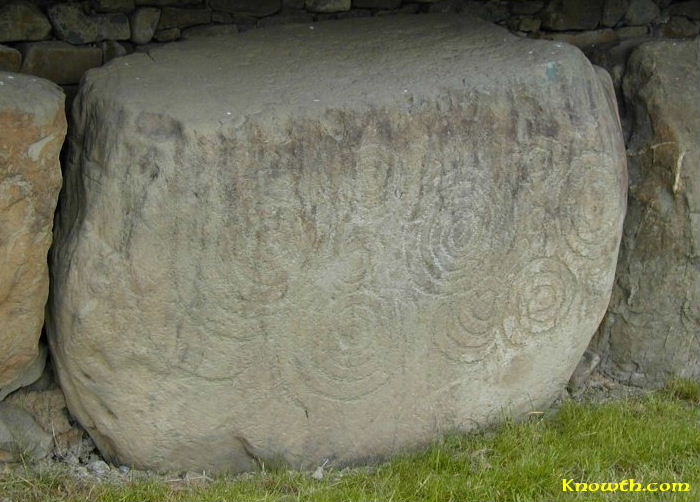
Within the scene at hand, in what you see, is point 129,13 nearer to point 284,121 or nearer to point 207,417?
point 284,121

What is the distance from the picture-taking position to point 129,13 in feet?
11.9

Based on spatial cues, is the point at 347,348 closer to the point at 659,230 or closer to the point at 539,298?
the point at 539,298

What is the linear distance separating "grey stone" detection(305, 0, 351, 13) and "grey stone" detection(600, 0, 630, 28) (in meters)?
1.07

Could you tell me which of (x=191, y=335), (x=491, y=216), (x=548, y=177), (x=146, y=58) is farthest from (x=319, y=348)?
(x=146, y=58)

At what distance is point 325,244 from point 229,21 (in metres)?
1.07

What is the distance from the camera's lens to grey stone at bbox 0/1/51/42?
3.40 meters

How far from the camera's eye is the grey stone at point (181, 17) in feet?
12.1

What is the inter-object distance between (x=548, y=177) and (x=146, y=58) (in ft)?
4.68

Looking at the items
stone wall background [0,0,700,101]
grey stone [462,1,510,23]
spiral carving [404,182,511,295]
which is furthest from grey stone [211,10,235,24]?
spiral carving [404,182,511,295]

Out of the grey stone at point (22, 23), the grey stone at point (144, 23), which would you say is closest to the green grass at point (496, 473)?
the grey stone at point (22, 23)

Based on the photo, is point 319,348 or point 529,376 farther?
point 529,376

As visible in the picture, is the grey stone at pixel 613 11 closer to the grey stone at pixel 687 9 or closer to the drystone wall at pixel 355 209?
the drystone wall at pixel 355 209

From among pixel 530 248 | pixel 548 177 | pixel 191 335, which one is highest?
pixel 548 177

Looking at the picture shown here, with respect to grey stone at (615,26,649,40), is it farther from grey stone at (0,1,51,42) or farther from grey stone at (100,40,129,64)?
grey stone at (0,1,51,42)
